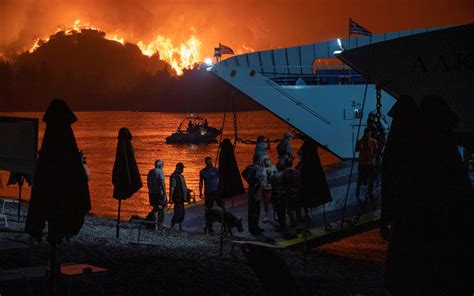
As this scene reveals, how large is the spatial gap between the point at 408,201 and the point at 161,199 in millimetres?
11680

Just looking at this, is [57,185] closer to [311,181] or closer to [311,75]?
[311,181]

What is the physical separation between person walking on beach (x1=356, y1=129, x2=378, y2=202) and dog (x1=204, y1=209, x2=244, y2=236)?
3381 mm

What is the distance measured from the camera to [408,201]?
6512mm

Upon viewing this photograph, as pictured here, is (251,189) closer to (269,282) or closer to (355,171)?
(269,282)

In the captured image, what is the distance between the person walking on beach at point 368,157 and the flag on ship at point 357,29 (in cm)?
1651

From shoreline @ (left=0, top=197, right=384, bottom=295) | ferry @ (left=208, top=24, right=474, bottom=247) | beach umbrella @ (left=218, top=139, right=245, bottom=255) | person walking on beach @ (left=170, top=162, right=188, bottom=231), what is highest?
ferry @ (left=208, top=24, right=474, bottom=247)

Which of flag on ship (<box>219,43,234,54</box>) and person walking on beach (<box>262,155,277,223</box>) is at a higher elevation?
flag on ship (<box>219,43,234,54</box>)

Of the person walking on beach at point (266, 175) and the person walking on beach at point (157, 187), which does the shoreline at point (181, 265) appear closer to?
the person walking on beach at point (157, 187)

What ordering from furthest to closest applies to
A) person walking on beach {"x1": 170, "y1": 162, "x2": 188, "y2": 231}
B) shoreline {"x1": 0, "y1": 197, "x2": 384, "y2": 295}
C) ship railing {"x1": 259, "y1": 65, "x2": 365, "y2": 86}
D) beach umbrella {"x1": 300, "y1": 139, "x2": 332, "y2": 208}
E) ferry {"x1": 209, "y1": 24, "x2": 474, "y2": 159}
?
ship railing {"x1": 259, "y1": 65, "x2": 365, "y2": 86}
person walking on beach {"x1": 170, "y1": 162, "x2": 188, "y2": 231}
beach umbrella {"x1": 300, "y1": 139, "x2": 332, "y2": 208}
ferry {"x1": 209, "y1": 24, "x2": 474, "y2": 159}
shoreline {"x1": 0, "y1": 197, "x2": 384, "y2": 295}

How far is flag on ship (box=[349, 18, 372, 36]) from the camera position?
1376 inches

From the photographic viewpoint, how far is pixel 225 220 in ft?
54.1

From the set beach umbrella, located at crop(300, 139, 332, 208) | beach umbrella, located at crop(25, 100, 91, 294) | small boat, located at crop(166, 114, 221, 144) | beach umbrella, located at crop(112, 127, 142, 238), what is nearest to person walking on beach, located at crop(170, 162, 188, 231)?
beach umbrella, located at crop(112, 127, 142, 238)

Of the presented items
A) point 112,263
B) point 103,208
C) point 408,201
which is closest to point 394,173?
point 408,201

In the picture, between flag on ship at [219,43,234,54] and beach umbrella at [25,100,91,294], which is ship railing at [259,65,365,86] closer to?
flag on ship at [219,43,234,54]
